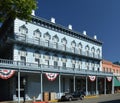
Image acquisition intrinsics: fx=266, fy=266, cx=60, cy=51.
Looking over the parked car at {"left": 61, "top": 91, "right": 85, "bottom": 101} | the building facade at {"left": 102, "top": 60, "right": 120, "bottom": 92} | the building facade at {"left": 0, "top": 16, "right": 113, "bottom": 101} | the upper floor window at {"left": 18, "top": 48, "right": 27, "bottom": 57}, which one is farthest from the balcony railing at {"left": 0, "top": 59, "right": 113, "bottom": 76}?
the building facade at {"left": 102, "top": 60, "right": 120, "bottom": 92}

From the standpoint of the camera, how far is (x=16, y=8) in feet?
84.1

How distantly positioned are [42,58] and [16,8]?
18.5 metres

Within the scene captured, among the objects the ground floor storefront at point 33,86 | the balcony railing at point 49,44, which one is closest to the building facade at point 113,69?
the balcony railing at point 49,44

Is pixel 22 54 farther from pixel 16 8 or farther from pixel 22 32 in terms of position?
pixel 16 8

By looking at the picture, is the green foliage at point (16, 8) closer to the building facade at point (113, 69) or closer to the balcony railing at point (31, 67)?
the balcony railing at point (31, 67)

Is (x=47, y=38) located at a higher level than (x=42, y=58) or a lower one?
higher

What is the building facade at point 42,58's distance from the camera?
3791 centimetres

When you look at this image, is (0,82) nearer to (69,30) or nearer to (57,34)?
(57,34)

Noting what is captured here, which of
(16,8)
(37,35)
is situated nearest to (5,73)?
(16,8)

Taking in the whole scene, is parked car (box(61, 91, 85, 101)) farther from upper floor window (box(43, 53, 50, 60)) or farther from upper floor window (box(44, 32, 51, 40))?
upper floor window (box(44, 32, 51, 40))

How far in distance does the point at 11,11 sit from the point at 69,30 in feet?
83.9

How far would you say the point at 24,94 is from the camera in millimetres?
38750

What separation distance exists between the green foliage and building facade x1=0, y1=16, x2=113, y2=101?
27.7 ft

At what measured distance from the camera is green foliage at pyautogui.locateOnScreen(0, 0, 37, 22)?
24.8m
